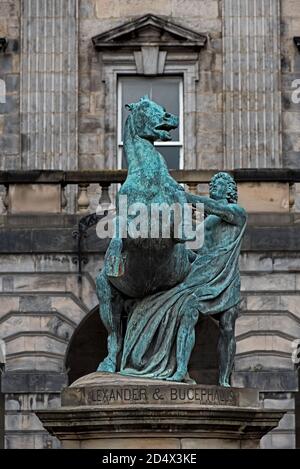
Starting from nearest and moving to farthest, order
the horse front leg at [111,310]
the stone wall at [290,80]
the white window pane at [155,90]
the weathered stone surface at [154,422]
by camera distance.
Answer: the weathered stone surface at [154,422], the horse front leg at [111,310], the stone wall at [290,80], the white window pane at [155,90]

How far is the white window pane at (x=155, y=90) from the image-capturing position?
31.2 metres

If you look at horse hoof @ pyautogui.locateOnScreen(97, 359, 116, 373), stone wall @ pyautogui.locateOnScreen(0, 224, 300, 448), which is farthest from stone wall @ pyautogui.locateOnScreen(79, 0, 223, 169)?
horse hoof @ pyautogui.locateOnScreen(97, 359, 116, 373)

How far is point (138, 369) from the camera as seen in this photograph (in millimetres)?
17188

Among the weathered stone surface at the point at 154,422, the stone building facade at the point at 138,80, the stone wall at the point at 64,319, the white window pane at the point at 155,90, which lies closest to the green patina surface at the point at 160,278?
the weathered stone surface at the point at 154,422

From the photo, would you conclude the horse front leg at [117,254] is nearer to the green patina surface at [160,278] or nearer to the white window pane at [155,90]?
the green patina surface at [160,278]

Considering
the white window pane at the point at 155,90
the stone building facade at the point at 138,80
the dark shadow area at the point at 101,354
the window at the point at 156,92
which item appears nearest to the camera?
the dark shadow area at the point at 101,354

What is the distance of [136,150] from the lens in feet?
57.9

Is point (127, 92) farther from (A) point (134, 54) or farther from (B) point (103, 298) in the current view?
(B) point (103, 298)

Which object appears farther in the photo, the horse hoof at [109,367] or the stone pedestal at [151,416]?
the horse hoof at [109,367]

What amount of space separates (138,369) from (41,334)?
9036 mm

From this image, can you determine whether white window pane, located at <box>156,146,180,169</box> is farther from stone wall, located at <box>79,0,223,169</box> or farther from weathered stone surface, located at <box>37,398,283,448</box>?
weathered stone surface, located at <box>37,398,283,448</box>

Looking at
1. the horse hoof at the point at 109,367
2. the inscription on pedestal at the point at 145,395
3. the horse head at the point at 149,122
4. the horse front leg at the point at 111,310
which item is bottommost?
the inscription on pedestal at the point at 145,395

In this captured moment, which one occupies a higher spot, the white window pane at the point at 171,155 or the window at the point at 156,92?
the window at the point at 156,92

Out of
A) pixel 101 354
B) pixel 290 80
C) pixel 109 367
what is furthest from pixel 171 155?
pixel 109 367
